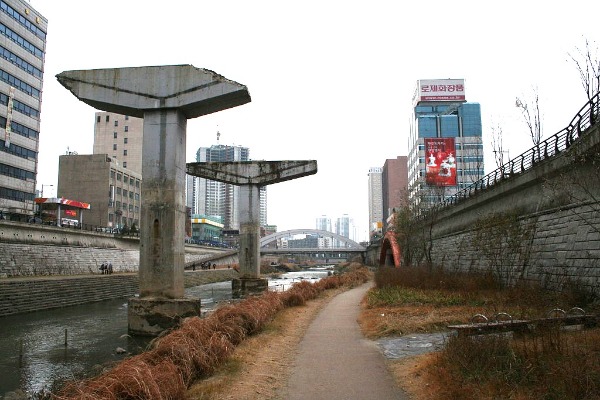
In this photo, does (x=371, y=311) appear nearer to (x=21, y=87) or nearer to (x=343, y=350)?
(x=343, y=350)

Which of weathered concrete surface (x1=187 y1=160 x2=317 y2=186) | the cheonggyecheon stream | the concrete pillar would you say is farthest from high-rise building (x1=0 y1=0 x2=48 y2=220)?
the concrete pillar

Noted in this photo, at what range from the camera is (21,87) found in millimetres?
→ 60344

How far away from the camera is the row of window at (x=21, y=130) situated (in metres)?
57.0

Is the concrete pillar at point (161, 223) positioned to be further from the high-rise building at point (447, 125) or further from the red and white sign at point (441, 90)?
the red and white sign at point (441, 90)

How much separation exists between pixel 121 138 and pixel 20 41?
Answer: 198 ft

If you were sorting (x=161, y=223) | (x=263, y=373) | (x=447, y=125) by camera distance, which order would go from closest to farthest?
1. (x=263, y=373)
2. (x=161, y=223)
3. (x=447, y=125)

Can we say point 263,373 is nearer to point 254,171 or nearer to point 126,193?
point 254,171

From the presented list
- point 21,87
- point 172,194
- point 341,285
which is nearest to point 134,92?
point 172,194

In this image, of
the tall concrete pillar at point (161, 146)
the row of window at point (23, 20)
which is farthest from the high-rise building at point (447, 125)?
the tall concrete pillar at point (161, 146)

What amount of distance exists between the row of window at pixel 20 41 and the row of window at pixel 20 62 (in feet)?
6.21

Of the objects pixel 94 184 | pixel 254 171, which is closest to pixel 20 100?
pixel 94 184

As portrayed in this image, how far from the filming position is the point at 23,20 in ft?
202

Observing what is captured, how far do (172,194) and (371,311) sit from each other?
29.2 feet

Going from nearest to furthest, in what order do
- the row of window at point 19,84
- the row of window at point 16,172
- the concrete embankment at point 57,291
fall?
the concrete embankment at point 57,291 < the row of window at point 19,84 < the row of window at point 16,172
